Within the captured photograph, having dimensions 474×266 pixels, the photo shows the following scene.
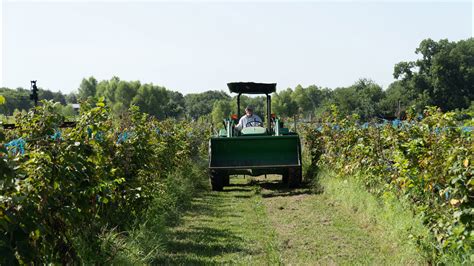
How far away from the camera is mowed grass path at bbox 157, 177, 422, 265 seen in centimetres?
679

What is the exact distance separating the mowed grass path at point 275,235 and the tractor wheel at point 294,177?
3.65 ft

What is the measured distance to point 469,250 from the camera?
5141 mm

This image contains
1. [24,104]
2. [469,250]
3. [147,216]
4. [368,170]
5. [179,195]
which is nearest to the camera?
[469,250]

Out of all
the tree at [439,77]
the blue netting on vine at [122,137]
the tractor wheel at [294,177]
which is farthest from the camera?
the tree at [439,77]

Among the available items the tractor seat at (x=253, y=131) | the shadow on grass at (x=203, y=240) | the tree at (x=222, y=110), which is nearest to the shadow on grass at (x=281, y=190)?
the tractor seat at (x=253, y=131)

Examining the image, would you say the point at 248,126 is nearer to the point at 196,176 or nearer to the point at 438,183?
the point at 196,176

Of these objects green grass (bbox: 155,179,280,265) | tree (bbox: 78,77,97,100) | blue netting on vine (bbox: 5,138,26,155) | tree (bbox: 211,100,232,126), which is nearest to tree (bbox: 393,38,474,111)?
tree (bbox: 211,100,232,126)

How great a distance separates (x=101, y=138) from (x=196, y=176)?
27.3ft

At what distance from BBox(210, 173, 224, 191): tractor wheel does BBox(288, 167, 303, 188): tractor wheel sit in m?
1.55

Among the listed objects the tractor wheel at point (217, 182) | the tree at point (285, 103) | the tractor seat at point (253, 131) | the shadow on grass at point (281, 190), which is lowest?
the shadow on grass at point (281, 190)

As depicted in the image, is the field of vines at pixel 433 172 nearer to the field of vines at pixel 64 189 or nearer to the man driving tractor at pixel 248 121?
the field of vines at pixel 64 189

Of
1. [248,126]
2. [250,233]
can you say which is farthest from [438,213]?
[248,126]

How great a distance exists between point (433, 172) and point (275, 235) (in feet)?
9.09

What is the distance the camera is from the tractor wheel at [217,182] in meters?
13.1
